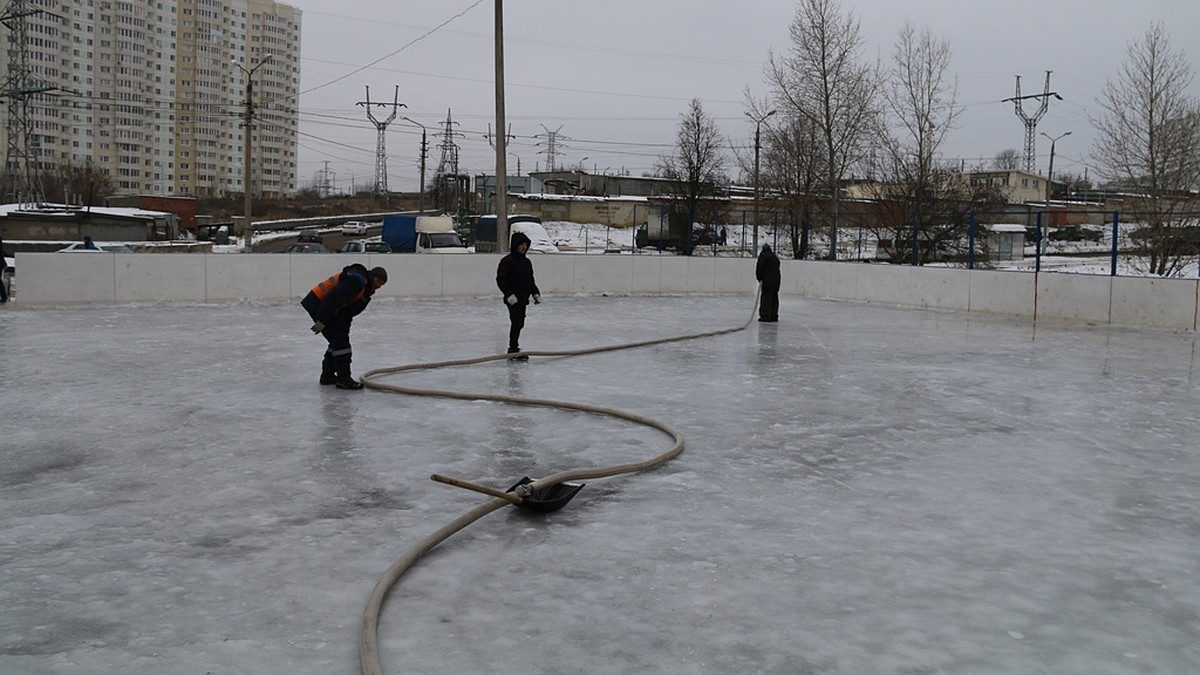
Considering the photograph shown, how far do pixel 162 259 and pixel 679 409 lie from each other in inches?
560

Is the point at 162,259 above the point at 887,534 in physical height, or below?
above

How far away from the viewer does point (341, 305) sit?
1044 centimetres

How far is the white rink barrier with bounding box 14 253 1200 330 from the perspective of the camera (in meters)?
19.9

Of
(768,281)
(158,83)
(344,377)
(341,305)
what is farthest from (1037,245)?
(158,83)

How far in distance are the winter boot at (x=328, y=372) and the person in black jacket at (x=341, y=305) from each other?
0.03 m

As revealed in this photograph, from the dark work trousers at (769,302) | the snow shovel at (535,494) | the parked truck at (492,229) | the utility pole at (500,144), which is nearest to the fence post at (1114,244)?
the dark work trousers at (769,302)

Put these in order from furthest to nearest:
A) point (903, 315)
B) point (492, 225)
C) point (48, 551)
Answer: point (492, 225), point (903, 315), point (48, 551)

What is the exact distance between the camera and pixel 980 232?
2480 cm

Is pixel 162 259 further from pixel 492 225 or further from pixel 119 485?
pixel 492 225

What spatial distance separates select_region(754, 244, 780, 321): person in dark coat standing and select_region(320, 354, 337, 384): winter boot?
10078 mm

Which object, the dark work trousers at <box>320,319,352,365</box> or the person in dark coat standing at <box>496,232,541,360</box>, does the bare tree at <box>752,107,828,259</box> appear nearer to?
the person in dark coat standing at <box>496,232,541,360</box>

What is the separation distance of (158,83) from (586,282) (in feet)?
289

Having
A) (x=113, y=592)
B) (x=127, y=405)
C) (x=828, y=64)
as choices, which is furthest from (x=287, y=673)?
(x=828, y=64)

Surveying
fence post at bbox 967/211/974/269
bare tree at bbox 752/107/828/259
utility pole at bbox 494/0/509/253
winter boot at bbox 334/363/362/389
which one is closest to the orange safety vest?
winter boot at bbox 334/363/362/389
